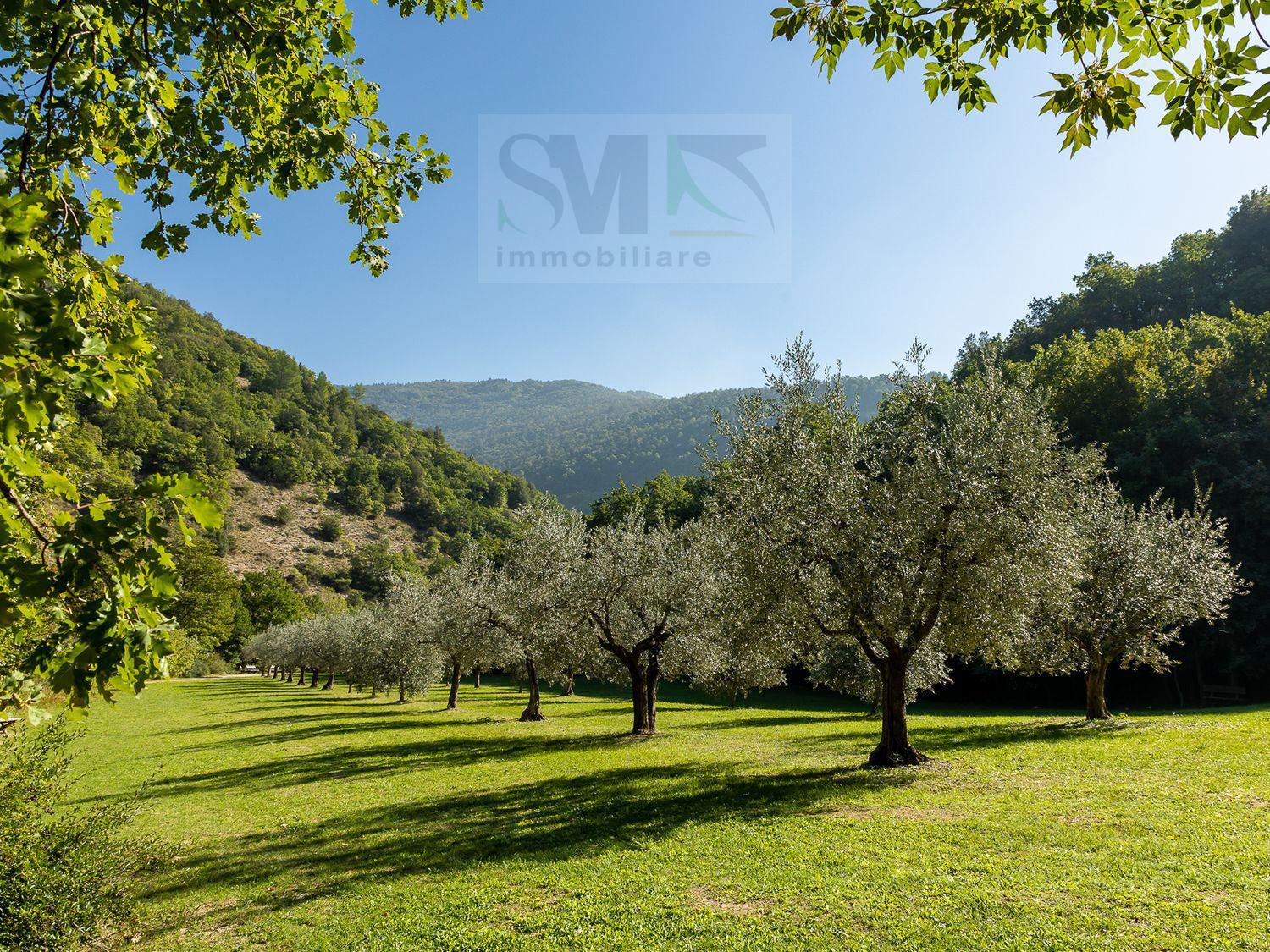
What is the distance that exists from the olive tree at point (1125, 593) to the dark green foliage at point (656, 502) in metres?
47.8

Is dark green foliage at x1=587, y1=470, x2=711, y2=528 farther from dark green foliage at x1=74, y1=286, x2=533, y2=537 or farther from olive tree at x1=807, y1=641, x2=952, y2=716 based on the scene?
dark green foliage at x1=74, y1=286, x2=533, y2=537

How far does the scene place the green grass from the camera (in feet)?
25.9

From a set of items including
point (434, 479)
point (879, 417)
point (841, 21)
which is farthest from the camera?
point (434, 479)

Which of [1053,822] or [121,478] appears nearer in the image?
[1053,822]

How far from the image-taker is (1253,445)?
4019 cm

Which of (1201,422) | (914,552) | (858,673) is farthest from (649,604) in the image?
(1201,422)

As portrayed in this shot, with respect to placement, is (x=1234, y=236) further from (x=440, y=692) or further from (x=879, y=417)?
(x=440, y=692)

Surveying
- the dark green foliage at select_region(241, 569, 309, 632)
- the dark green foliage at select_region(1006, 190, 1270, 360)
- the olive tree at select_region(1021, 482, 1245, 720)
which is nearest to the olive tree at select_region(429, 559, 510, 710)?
the olive tree at select_region(1021, 482, 1245, 720)

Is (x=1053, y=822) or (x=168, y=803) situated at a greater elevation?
(x=1053, y=822)

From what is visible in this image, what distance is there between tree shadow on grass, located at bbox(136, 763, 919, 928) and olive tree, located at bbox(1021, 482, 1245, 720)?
37.0 ft

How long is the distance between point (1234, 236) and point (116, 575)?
91.8 meters

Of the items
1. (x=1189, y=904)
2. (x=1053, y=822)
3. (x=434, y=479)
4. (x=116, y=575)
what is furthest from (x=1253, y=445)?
(x=434, y=479)

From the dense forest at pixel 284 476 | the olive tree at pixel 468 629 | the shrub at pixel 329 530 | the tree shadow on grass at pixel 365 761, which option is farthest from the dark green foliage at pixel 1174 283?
the shrub at pixel 329 530

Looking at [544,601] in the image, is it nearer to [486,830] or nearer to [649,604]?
[649,604]
